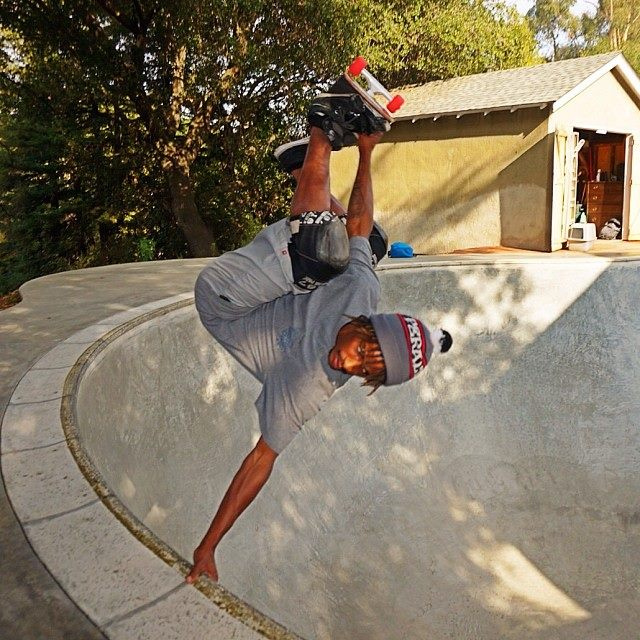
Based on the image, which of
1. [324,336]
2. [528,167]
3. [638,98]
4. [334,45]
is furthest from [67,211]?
[324,336]

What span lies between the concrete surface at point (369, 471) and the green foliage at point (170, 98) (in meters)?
9.79

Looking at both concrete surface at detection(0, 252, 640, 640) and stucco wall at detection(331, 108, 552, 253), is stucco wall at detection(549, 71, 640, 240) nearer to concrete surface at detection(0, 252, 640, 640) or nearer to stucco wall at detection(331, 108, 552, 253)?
stucco wall at detection(331, 108, 552, 253)

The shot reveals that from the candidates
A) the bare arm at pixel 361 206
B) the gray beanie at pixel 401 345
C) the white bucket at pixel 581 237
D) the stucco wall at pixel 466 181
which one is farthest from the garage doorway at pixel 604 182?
the gray beanie at pixel 401 345

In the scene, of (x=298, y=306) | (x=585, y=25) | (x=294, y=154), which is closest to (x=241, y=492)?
(x=298, y=306)

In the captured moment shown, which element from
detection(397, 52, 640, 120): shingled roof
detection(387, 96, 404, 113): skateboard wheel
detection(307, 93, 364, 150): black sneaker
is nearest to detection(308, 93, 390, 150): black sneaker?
detection(307, 93, 364, 150): black sneaker

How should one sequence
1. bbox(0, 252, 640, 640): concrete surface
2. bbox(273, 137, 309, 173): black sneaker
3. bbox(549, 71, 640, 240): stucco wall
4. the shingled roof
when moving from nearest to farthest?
1. bbox(0, 252, 640, 640): concrete surface
2. bbox(273, 137, 309, 173): black sneaker
3. the shingled roof
4. bbox(549, 71, 640, 240): stucco wall

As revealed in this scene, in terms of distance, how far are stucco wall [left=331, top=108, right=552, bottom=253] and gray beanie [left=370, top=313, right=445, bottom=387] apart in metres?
13.6

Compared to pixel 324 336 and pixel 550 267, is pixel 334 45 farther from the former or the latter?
pixel 324 336

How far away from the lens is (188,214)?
21672 mm

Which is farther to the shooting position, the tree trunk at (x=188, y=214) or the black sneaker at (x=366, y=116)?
the tree trunk at (x=188, y=214)

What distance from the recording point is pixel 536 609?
21.6 feet

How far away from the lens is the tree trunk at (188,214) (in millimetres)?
21312

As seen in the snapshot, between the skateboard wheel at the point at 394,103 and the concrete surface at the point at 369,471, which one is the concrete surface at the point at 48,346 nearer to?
the concrete surface at the point at 369,471

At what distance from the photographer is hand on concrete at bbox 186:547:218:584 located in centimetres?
232
